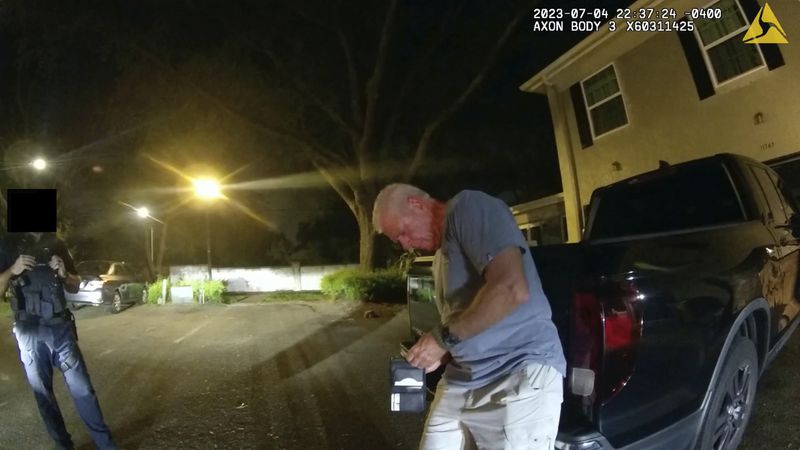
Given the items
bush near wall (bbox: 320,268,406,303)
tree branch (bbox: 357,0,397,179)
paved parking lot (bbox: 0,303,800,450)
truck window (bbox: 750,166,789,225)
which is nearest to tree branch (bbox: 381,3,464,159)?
tree branch (bbox: 357,0,397,179)

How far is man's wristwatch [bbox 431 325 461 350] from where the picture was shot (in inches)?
78.0

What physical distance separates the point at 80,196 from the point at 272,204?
28.9 ft

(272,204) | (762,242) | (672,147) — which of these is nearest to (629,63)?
(672,147)

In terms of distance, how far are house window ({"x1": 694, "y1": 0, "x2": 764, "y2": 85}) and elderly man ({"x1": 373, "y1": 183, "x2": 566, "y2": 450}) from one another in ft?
26.7

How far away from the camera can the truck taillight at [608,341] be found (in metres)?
2.14

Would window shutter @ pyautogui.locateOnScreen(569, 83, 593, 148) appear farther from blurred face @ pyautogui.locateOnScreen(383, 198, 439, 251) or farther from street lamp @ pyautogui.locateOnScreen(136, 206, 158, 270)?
street lamp @ pyautogui.locateOnScreen(136, 206, 158, 270)

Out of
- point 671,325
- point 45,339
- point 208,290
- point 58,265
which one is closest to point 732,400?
point 671,325

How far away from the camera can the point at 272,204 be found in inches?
1064

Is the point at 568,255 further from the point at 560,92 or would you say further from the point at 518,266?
the point at 560,92

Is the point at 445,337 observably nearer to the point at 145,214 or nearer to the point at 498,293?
the point at 498,293

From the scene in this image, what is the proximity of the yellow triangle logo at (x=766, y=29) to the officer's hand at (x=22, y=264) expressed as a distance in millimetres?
9381

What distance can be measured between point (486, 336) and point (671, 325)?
3.12ft

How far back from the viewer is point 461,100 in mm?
15594

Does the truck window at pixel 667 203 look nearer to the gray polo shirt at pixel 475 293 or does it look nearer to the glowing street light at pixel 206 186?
the gray polo shirt at pixel 475 293
